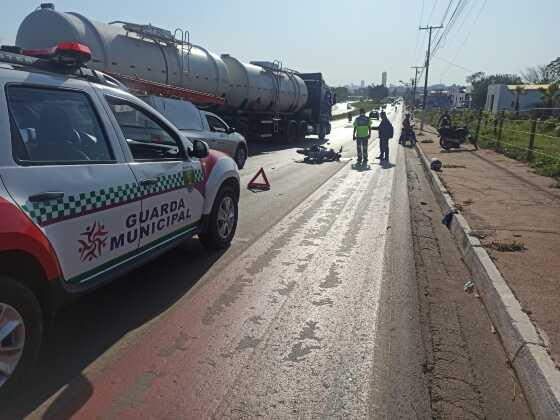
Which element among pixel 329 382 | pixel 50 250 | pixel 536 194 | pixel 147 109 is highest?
pixel 147 109

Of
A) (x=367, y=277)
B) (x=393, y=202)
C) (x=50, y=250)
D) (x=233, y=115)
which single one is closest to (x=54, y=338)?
(x=50, y=250)

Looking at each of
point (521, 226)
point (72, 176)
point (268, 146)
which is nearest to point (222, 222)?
point (72, 176)

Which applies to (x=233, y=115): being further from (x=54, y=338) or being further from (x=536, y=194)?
(x=54, y=338)

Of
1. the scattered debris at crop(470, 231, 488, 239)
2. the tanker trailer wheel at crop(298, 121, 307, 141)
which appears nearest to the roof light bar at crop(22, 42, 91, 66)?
the scattered debris at crop(470, 231, 488, 239)

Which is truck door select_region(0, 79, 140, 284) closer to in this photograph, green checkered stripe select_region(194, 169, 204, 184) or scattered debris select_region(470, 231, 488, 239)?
green checkered stripe select_region(194, 169, 204, 184)

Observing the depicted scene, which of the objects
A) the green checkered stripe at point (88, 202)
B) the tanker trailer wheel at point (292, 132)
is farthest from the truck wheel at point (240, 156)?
the tanker trailer wheel at point (292, 132)

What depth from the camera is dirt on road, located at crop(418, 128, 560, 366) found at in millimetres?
4062

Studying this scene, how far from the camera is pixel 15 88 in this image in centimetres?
282

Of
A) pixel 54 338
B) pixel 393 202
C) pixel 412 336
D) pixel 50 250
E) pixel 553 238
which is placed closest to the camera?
pixel 50 250

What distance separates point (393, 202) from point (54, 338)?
7.13 m

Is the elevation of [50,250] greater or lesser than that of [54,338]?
greater

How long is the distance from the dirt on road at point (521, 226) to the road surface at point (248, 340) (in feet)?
3.14

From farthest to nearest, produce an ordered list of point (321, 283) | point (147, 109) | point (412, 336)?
point (321, 283), point (147, 109), point (412, 336)

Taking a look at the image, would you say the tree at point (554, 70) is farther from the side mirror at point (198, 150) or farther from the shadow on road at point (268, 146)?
the side mirror at point (198, 150)
